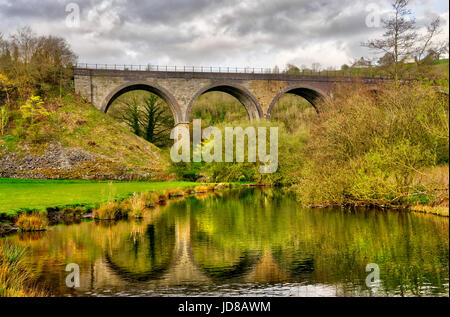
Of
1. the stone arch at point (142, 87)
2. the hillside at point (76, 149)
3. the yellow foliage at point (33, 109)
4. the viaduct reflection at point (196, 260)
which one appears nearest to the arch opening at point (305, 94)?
the stone arch at point (142, 87)

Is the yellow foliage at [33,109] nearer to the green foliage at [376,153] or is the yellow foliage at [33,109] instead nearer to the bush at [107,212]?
the bush at [107,212]

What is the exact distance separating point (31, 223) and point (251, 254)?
706cm

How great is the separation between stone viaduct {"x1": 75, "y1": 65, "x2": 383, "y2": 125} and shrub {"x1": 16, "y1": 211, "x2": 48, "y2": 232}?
95.1 ft

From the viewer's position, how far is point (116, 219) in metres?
16.6

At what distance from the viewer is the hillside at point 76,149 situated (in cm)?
3391

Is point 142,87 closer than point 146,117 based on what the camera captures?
Yes

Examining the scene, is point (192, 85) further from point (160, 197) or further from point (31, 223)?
point (31, 223)

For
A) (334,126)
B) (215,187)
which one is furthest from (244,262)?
(215,187)

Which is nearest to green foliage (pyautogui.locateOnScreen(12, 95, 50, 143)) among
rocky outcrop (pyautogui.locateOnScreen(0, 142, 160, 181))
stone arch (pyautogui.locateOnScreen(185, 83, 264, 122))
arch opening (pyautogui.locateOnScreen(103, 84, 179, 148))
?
rocky outcrop (pyautogui.locateOnScreen(0, 142, 160, 181))

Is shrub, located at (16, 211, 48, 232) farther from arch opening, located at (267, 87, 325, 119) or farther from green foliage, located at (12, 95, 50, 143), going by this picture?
arch opening, located at (267, 87, 325, 119)

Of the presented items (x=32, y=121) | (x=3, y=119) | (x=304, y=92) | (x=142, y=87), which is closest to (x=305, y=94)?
(x=304, y=92)

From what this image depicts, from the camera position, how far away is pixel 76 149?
36.2 metres
